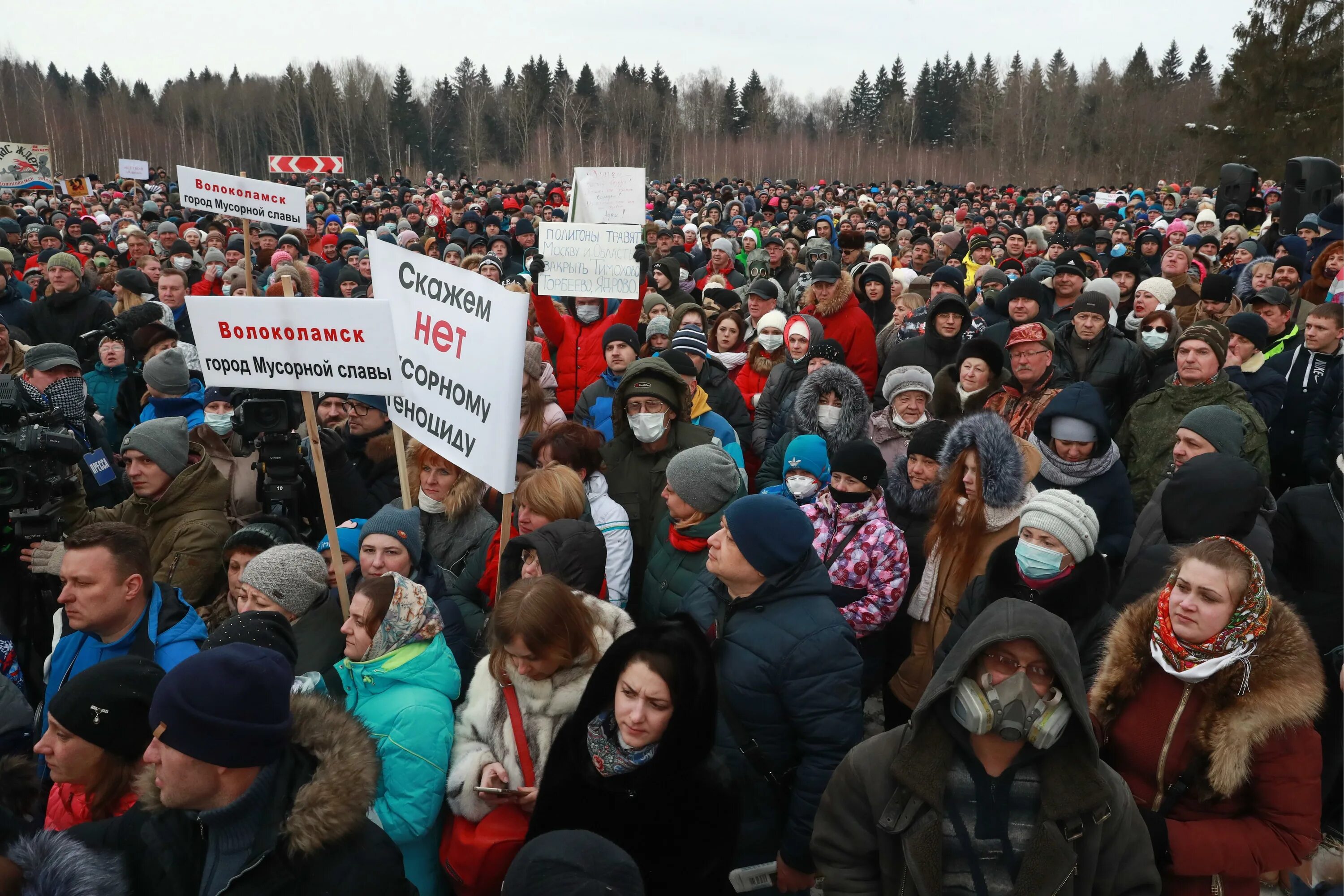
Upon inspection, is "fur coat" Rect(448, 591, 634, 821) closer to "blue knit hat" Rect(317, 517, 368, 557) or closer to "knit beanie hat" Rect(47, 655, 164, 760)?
"knit beanie hat" Rect(47, 655, 164, 760)

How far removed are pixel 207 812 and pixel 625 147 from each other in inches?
2230

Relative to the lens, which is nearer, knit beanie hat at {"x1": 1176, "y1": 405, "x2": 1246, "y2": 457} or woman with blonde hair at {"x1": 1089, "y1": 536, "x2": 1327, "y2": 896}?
woman with blonde hair at {"x1": 1089, "y1": 536, "x2": 1327, "y2": 896}

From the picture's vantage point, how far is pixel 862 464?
3.86 metres

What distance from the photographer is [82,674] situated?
2.52 m

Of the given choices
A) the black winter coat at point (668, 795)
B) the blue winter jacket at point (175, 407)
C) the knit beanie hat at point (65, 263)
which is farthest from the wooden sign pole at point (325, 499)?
the knit beanie hat at point (65, 263)

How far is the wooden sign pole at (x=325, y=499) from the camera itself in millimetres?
3219

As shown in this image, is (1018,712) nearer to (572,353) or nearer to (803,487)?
(803,487)

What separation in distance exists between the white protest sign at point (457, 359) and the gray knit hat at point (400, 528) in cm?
30

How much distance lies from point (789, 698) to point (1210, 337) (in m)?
3.66

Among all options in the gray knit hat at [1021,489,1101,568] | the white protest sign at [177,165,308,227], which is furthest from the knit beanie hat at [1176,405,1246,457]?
the white protest sign at [177,165,308,227]

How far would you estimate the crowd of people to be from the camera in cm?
210

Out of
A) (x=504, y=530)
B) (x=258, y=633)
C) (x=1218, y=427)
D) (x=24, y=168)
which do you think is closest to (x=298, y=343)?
(x=504, y=530)

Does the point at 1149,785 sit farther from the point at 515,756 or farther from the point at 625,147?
the point at 625,147

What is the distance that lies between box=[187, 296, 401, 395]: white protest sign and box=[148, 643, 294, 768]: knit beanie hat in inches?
59.1
